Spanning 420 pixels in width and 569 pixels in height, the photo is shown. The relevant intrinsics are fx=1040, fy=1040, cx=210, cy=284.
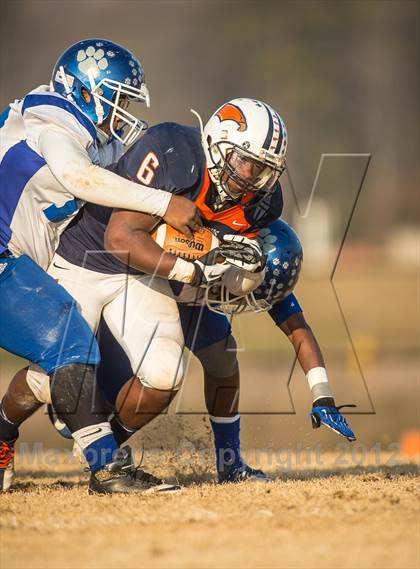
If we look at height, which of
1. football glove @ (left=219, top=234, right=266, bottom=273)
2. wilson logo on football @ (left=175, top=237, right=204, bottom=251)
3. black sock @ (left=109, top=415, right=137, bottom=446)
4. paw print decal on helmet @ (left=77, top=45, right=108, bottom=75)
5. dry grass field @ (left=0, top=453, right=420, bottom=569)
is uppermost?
paw print decal on helmet @ (left=77, top=45, right=108, bottom=75)

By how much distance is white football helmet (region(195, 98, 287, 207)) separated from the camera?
565cm

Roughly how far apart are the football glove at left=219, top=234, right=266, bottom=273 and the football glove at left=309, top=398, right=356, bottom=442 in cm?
86

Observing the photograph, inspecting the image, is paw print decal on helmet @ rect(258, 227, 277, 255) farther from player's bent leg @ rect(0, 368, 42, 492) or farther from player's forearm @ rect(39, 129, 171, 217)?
player's bent leg @ rect(0, 368, 42, 492)

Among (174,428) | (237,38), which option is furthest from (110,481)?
(237,38)

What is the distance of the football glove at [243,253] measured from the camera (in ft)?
17.9

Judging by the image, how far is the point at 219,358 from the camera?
20.6 ft

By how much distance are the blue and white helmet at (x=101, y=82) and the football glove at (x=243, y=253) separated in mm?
983

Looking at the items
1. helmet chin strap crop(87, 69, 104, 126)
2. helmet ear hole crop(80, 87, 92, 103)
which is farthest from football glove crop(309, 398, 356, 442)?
helmet ear hole crop(80, 87, 92, 103)

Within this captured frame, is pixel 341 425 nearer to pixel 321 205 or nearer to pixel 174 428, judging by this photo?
pixel 174 428

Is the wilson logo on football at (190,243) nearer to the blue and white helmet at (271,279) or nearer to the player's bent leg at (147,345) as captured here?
the blue and white helmet at (271,279)

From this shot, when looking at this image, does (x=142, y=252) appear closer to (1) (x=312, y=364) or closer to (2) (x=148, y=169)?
(2) (x=148, y=169)

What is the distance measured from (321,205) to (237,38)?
11046 mm

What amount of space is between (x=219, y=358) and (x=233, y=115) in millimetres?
1473

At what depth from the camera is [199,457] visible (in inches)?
273
